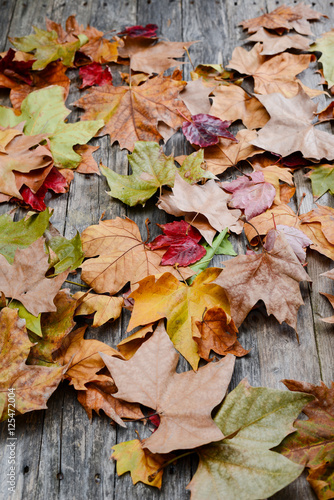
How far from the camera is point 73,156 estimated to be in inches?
62.1

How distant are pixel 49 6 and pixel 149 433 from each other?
2.18 metres

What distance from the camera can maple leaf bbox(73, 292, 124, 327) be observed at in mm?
1204

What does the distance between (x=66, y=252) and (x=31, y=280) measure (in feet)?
0.56

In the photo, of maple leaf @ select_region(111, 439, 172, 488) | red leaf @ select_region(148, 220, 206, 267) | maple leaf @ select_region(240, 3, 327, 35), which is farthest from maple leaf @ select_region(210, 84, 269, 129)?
maple leaf @ select_region(111, 439, 172, 488)

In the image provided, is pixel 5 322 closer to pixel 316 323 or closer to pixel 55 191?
pixel 55 191

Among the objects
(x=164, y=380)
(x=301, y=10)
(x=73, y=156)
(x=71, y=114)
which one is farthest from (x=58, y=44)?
(x=164, y=380)

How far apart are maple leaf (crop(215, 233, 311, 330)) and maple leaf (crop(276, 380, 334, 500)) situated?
0.19 meters

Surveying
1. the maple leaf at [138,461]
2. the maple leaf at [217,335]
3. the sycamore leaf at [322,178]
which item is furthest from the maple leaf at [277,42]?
the maple leaf at [138,461]

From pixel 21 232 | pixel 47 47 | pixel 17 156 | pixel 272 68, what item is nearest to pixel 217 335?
pixel 21 232

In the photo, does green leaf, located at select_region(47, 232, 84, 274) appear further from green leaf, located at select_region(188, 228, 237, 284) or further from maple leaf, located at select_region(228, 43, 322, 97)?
maple leaf, located at select_region(228, 43, 322, 97)

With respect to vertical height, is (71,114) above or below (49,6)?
below

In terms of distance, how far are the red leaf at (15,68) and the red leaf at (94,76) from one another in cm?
24

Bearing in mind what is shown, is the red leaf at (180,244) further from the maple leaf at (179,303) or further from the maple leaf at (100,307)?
the maple leaf at (100,307)

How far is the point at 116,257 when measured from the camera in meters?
1.29
